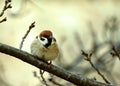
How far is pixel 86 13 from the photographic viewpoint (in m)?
11.8

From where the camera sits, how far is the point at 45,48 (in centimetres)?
302

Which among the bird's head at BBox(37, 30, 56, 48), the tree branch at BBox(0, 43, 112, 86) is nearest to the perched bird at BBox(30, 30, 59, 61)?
the bird's head at BBox(37, 30, 56, 48)

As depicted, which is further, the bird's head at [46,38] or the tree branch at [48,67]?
the bird's head at [46,38]

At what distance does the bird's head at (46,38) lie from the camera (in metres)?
2.88

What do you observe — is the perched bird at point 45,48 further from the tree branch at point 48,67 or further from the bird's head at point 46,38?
the tree branch at point 48,67

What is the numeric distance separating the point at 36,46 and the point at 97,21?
311 inches

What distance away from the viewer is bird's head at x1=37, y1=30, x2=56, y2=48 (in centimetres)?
288

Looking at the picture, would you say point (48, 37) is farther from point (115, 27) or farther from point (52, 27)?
point (52, 27)

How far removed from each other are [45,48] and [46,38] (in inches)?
3.6

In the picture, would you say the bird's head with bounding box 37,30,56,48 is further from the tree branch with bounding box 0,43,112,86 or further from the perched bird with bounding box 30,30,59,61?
the tree branch with bounding box 0,43,112,86

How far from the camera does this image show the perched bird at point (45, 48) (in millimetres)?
2936

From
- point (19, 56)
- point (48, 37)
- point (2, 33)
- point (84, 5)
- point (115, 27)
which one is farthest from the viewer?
point (84, 5)

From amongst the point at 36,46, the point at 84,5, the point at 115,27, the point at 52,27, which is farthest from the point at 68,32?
the point at 36,46

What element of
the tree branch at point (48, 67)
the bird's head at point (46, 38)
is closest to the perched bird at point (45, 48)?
the bird's head at point (46, 38)
